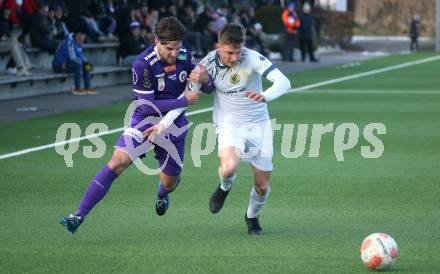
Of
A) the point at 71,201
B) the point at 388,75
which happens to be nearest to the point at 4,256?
the point at 71,201

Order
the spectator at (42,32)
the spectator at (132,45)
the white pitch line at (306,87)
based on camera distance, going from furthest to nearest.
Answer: the spectator at (132,45), the spectator at (42,32), the white pitch line at (306,87)

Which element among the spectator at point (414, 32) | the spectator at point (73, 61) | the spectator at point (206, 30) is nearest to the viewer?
the spectator at point (73, 61)

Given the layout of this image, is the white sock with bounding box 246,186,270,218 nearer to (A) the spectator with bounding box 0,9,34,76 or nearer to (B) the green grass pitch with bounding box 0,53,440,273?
(B) the green grass pitch with bounding box 0,53,440,273

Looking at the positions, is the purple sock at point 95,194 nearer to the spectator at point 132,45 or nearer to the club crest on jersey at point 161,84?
the club crest on jersey at point 161,84

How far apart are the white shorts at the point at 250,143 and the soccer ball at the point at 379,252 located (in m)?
1.82

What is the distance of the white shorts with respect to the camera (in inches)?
430

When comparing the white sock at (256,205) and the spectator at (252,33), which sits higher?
the white sock at (256,205)

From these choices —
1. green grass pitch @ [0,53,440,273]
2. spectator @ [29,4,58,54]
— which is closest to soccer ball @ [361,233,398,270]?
green grass pitch @ [0,53,440,273]

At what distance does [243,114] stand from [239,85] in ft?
0.90

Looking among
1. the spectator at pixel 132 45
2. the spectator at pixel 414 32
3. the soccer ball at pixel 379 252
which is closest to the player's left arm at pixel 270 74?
the soccer ball at pixel 379 252

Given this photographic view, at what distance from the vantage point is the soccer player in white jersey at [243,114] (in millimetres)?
10850

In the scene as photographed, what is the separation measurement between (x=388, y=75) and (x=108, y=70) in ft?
33.6

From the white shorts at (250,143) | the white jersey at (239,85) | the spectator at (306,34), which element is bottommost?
the spectator at (306,34)

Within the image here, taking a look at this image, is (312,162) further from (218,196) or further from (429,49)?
(429,49)
